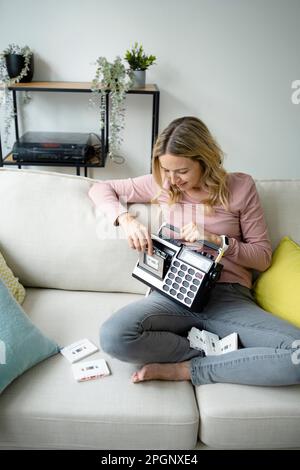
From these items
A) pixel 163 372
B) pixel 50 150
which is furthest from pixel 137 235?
pixel 50 150

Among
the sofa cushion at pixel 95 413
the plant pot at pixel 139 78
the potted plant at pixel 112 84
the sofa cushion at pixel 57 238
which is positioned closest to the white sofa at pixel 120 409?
the sofa cushion at pixel 95 413

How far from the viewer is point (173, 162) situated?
4.81 ft

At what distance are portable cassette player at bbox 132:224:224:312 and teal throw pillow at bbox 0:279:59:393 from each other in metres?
0.39

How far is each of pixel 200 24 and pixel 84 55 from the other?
77 cm

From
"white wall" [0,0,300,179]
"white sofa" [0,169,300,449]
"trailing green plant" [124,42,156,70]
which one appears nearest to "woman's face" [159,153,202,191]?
"white sofa" [0,169,300,449]

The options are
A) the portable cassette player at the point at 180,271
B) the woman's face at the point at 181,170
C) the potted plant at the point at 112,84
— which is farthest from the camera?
the potted plant at the point at 112,84

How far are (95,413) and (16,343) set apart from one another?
0.29 meters

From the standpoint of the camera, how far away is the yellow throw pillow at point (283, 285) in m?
1.43

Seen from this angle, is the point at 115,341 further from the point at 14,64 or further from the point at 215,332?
the point at 14,64

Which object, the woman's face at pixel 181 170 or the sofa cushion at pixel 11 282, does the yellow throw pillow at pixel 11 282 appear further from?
the woman's face at pixel 181 170

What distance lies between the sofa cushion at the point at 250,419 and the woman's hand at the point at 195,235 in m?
0.48

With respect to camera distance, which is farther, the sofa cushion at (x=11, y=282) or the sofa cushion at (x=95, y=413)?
the sofa cushion at (x=11, y=282)
